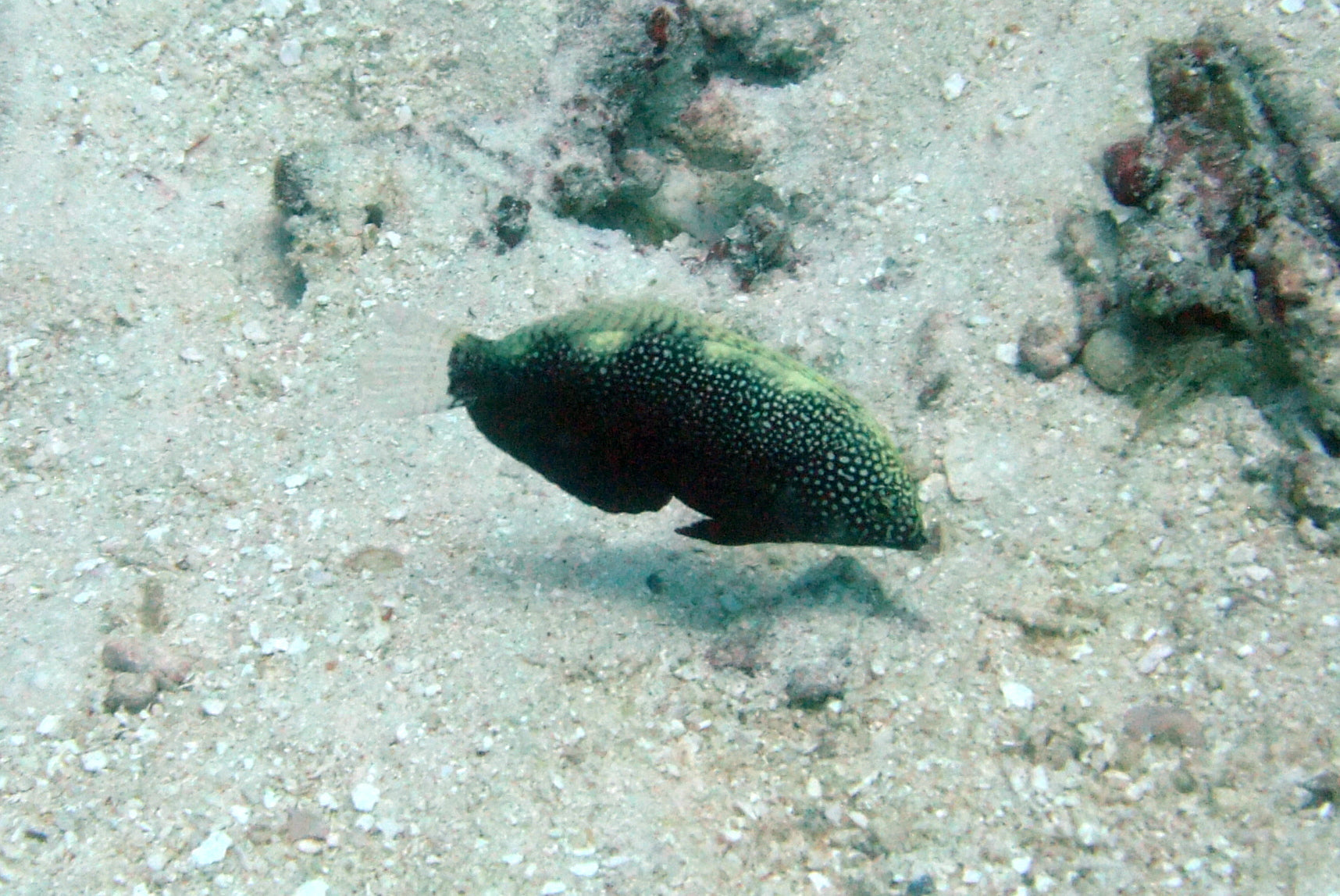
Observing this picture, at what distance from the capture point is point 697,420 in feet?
9.55

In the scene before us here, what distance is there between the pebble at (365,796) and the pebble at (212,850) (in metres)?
0.45

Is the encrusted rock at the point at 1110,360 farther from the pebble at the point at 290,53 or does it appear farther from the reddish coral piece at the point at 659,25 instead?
the pebble at the point at 290,53

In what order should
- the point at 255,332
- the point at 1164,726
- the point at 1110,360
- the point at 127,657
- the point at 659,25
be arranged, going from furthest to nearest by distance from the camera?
the point at 659,25 → the point at 255,332 → the point at 1110,360 → the point at 127,657 → the point at 1164,726

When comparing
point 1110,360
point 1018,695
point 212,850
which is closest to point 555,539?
point 212,850

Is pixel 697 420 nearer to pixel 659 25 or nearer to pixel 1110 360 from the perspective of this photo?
pixel 1110 360

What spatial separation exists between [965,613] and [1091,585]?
0.59m

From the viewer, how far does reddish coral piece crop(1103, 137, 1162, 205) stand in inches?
162

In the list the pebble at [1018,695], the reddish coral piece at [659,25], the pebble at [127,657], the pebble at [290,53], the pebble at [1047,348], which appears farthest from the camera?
the pebble at [290,53]

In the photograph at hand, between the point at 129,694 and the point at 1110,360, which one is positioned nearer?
the point at 129,694

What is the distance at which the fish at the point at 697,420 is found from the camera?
2.89 meters

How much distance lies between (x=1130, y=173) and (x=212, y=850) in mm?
5380

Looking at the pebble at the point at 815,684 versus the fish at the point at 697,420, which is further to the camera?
the pebble at the point at 815,684

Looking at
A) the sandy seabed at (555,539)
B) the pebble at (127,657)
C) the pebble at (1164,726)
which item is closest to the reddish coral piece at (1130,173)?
the sandy seabed at (555,539)

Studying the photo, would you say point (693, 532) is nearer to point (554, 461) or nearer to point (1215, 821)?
point (554, 461)
